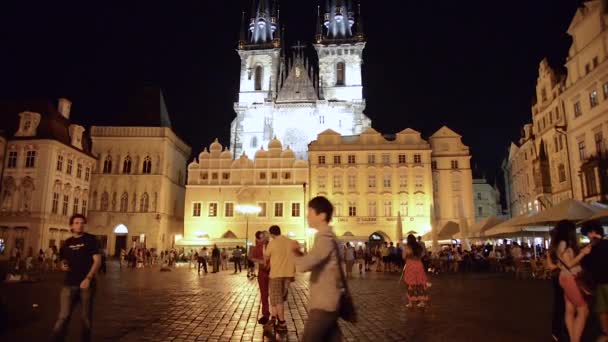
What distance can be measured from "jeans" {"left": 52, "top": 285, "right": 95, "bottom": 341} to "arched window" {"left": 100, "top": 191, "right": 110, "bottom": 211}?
44.4 metres

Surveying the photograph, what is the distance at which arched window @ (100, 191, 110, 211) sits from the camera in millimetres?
47006

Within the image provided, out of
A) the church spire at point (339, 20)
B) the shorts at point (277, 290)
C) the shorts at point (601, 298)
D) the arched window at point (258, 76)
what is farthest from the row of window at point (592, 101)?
the arched window at point (258, 76)

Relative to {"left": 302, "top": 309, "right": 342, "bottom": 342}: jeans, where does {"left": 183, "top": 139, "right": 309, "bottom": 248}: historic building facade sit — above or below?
above

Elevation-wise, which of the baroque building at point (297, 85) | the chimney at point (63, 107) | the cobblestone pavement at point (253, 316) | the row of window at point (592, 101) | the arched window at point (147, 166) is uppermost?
the baroque building at point (297, 85)

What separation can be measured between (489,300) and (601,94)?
22993 millimetres

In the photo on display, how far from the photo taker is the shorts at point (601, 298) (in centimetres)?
596

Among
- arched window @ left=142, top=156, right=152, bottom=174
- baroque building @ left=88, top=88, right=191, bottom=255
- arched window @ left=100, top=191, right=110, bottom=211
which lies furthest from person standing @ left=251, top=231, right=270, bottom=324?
arched window @ left=100, top=191, right=110, bottom=211

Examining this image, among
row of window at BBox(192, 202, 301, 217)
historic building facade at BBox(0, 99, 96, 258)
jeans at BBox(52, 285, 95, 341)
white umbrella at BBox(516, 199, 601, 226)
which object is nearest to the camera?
jeans at BBox(52, 285, 95, 341)

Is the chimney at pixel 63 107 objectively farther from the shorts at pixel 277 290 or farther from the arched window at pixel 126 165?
the shorts at pixel 277 290

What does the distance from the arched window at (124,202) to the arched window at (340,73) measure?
97.9 ft

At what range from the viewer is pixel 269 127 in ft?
186

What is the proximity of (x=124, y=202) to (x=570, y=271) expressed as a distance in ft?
154

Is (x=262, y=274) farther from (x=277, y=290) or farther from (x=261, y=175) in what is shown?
(x=261, y=175)

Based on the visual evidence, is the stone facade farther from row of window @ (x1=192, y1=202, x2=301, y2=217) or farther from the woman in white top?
the woman in white top
